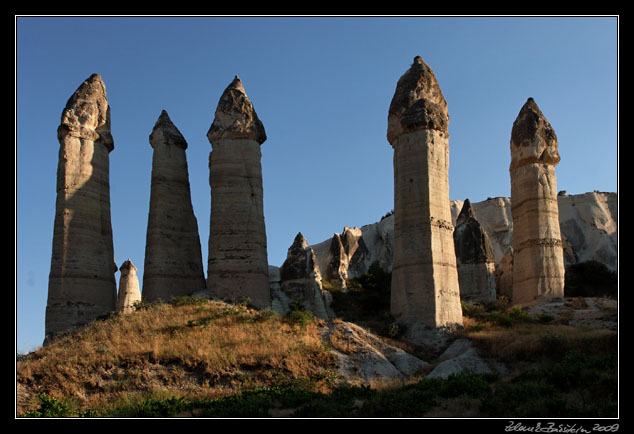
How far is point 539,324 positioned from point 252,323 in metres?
9.57

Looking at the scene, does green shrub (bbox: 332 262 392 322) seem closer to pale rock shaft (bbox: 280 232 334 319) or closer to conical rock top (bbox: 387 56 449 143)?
pale rock shaft (bbox: 280 232 334 319)

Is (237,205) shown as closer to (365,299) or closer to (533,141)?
(365,299)

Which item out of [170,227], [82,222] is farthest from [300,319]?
[82,222]

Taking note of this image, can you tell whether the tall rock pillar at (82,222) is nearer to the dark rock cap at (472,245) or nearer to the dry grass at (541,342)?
the dry grass at (541,342)

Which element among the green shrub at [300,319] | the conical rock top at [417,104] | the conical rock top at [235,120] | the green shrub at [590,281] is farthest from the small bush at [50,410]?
the green shrub at [590,281]

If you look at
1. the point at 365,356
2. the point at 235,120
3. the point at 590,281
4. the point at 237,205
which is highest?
the point at 235,120

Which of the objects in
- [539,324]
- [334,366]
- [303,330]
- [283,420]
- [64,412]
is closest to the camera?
[283,420]

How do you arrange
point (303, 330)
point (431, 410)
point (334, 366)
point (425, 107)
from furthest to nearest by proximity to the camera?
1. point (425, 107)
2. point (303, 330)
3. point (334, 366)
4. point (431, 410)

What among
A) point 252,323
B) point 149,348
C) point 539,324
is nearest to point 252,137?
point 252,323

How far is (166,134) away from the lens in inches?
1011

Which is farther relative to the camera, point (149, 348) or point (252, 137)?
point (252, 137)

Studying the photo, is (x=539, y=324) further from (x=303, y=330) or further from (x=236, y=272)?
(x=236, y=272)

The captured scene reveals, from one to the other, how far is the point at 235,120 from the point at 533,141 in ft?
40.9

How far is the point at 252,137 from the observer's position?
24531 mm
